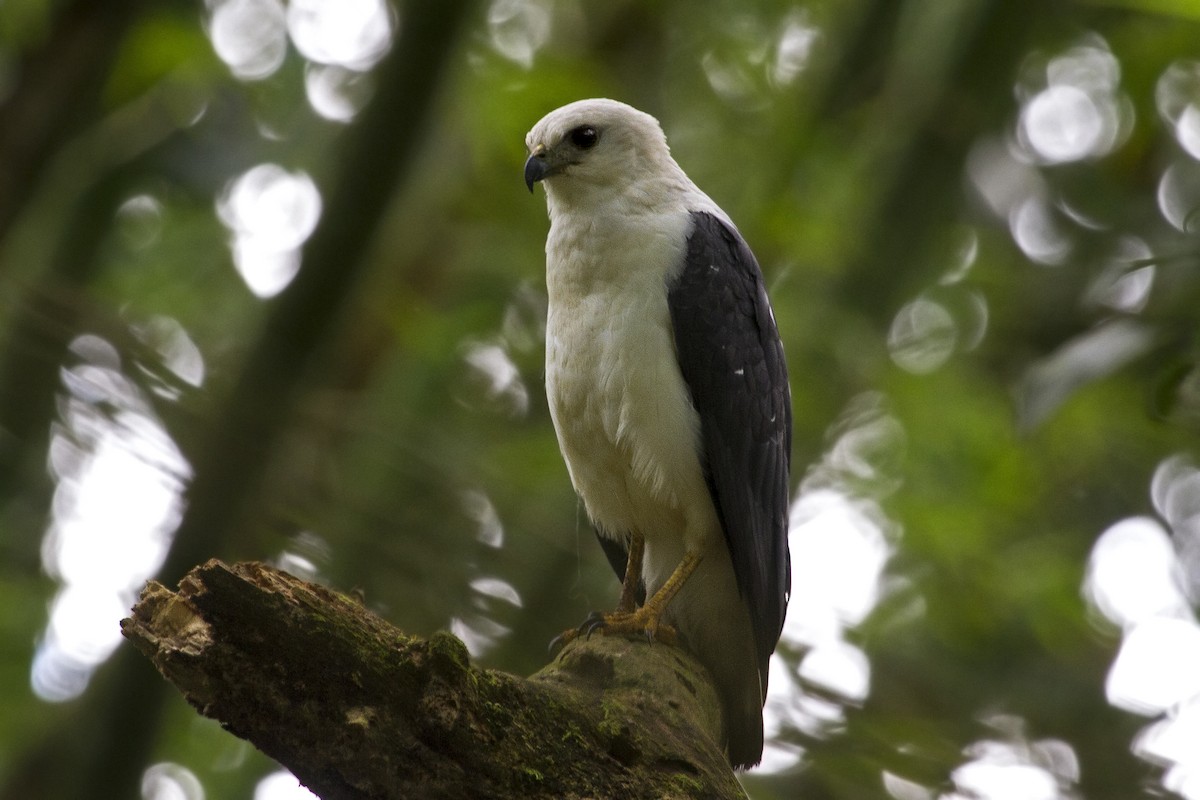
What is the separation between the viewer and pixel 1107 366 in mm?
4402

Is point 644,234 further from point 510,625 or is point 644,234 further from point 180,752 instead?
point 180,752

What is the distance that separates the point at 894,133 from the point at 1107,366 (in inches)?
174

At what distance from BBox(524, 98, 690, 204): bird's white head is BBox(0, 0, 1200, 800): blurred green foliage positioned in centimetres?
61

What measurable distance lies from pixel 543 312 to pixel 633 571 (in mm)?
3139

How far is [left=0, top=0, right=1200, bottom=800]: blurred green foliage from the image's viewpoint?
6293mm

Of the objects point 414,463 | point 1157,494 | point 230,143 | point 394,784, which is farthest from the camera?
point 1157,494

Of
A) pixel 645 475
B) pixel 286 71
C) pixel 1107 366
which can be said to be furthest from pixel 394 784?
pixel 286 71

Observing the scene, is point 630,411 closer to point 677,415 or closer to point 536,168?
point 677,415

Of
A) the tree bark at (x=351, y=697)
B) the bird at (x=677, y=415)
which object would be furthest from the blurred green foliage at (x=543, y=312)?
the tree bark at (x=351, y=697)

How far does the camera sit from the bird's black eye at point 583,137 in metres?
5.79

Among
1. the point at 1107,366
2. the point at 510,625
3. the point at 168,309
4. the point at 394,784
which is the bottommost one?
the point at 394,784

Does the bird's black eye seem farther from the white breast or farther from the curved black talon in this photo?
the curved black talon

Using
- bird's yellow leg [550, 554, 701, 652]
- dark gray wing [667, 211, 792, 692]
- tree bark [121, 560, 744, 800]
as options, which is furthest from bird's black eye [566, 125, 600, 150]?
tree bark [121, 560, 744, 800]

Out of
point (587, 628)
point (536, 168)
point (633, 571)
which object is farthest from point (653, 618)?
point (536, 168)
